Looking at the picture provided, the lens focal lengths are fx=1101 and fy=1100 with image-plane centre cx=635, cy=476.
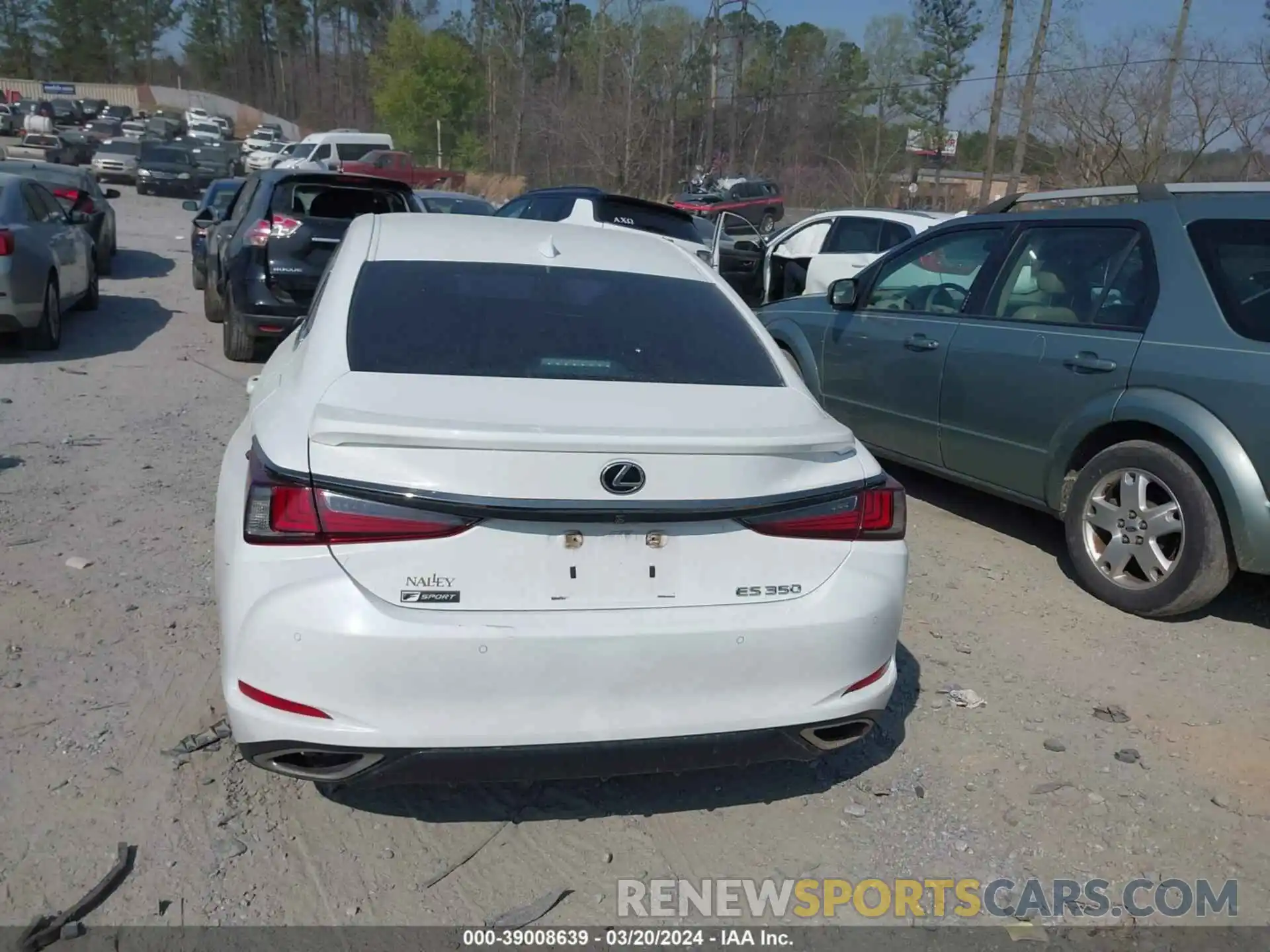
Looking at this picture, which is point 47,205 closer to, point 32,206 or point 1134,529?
point 32,206

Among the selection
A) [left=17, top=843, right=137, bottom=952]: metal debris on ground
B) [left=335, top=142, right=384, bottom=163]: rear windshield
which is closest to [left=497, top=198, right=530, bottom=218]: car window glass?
[left=17, top=843, right=137, bottom=952]: metal debris on ground

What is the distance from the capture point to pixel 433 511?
2.62 m

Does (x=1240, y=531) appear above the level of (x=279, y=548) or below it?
below

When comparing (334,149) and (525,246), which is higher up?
(525,246)

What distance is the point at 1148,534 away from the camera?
4.82m

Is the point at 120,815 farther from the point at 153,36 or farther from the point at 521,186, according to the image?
the point at 153,36

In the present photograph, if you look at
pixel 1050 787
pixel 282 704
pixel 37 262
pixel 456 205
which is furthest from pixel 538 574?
pixel 456 205

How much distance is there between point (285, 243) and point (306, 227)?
215mm

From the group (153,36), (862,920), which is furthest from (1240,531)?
(153,36)

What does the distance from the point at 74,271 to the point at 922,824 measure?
10.4 meters

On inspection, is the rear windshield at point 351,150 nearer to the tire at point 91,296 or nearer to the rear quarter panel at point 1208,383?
the tire at point 91,296

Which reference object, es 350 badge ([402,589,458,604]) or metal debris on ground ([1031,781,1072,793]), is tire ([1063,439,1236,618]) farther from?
es 350 badge ([402,589,458,604])

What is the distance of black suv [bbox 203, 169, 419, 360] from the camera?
905 cm

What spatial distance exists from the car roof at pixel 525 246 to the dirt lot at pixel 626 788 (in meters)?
1.71
